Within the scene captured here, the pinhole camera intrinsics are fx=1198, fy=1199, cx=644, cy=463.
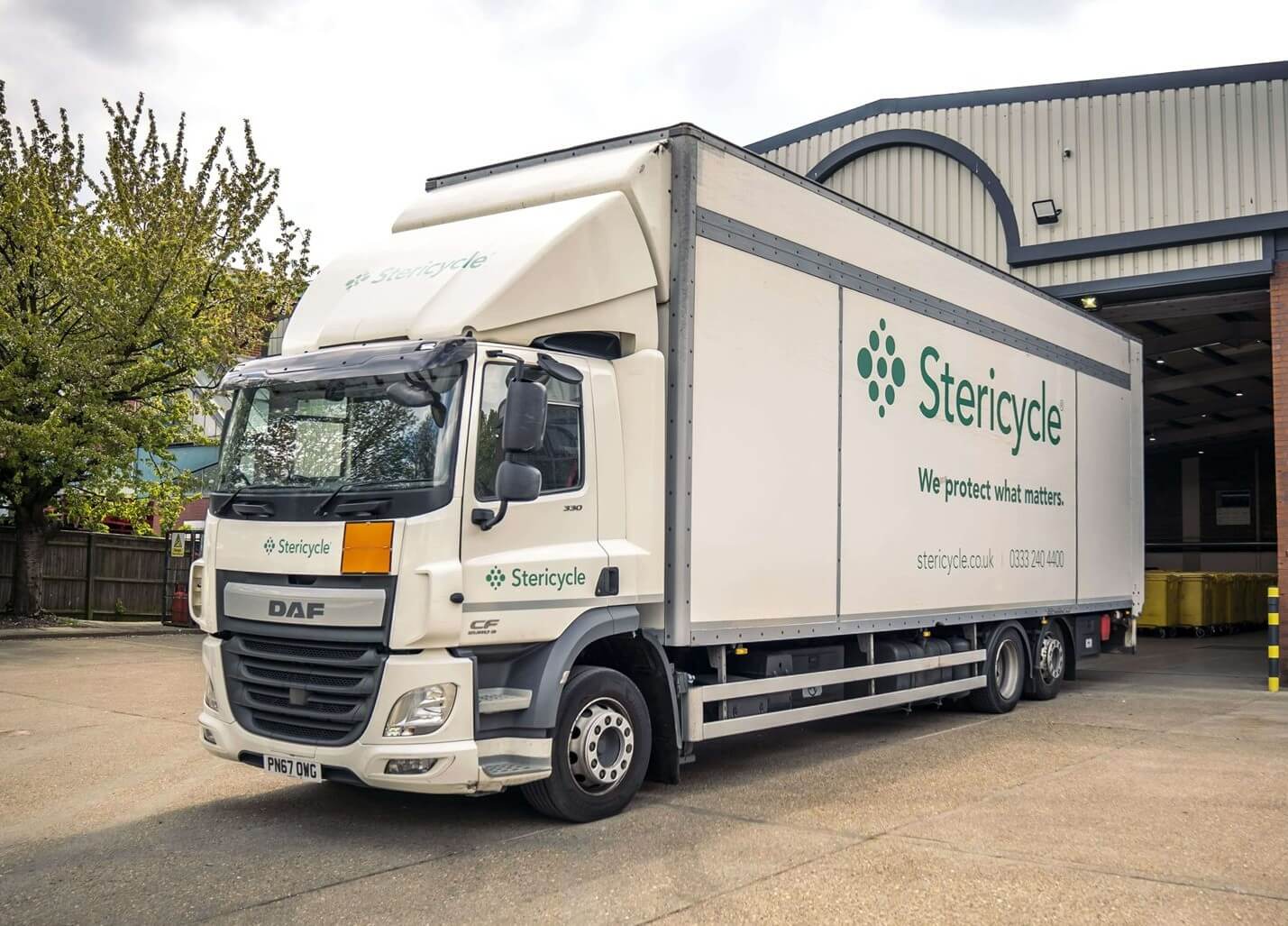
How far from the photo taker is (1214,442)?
3638 centimetres

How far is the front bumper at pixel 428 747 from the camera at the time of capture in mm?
6090

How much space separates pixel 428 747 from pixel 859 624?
4010mm

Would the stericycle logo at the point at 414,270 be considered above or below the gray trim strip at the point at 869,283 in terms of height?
below

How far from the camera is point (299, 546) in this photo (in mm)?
6449

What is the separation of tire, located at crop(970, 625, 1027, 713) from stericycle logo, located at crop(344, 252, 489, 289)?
6581mm

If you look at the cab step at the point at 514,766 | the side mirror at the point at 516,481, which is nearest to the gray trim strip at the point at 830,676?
the cab step at the point at 514,766

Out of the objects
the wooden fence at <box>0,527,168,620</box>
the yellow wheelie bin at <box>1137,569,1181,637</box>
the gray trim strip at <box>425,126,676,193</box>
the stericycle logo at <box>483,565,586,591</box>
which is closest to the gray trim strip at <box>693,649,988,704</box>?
the stericycle logo at <box>483,565,586,591</box>

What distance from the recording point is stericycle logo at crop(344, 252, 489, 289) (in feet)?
23.0

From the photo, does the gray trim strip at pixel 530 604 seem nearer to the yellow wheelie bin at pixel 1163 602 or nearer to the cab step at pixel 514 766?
the cab step at pixel 514 766

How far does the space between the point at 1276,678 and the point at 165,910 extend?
1273 centimetres

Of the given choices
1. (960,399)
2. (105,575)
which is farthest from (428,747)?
(105,575)

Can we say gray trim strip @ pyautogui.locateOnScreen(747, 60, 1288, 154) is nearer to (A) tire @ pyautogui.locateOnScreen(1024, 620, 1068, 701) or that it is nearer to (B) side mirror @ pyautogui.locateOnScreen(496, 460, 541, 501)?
(A) tire @ pyautogui.locateOnScreen(1024, 620, 1068, 701)

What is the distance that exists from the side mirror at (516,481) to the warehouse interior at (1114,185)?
24.1ft

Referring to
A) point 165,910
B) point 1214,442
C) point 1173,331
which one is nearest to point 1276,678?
point 1173,331
